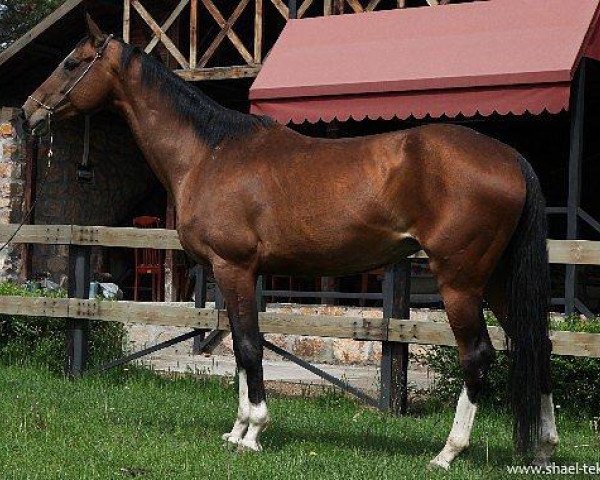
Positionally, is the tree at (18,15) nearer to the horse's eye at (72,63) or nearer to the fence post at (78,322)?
the fence post at (78,322)

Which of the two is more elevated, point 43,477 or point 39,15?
point 39,15

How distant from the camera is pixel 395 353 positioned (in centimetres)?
661

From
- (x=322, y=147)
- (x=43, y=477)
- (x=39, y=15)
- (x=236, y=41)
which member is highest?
(x=39, y=15)

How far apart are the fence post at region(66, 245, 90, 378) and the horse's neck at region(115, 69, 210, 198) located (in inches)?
86.4

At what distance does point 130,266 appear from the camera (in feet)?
52.2

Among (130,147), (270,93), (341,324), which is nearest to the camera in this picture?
(341,324)

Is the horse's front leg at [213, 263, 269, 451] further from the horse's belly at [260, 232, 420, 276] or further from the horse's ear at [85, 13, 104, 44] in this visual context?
the horse's ear at [85, 13, 104, 44]

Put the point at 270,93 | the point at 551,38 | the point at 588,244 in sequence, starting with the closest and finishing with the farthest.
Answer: the point at 588,244 < the point at 551,38 < the point at 270,93

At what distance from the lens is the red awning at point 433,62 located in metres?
8.61

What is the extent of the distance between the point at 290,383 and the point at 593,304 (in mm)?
6177

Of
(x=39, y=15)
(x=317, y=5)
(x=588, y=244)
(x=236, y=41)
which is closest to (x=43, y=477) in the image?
(x=588, y=244)

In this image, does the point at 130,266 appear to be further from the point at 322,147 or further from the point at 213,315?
the point at 322,147

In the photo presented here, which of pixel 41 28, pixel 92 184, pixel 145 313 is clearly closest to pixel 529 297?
pixel 145 313

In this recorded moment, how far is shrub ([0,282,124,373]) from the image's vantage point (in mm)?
7879
